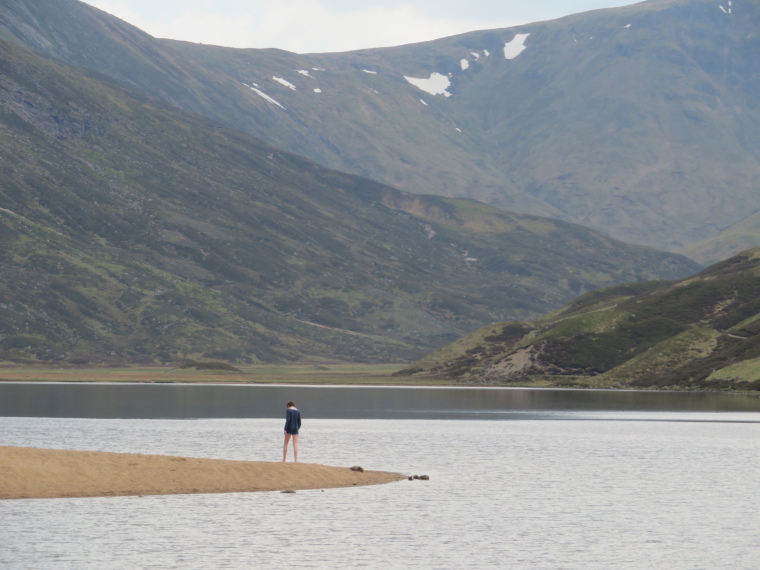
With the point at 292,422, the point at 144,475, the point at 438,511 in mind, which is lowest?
the point at 438,511

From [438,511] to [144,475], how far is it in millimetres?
17811

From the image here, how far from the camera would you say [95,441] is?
83500 millimetres

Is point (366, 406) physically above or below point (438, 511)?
above

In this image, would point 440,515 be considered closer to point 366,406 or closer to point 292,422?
point 292,422

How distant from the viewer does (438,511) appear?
170ft

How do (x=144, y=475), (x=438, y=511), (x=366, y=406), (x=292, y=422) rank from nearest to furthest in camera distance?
(x=438, y=511)
(x=144, y=475)
(x=292, y=422)
(x=366, y=406)

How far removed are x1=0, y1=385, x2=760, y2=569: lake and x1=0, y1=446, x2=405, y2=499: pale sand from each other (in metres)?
2.00

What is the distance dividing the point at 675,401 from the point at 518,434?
231 feet

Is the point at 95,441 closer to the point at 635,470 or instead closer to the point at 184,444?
the point at 184,444

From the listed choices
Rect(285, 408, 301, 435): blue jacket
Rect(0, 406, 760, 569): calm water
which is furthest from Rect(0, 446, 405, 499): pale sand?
Rect(285, 408, 301, 435): blue jacket

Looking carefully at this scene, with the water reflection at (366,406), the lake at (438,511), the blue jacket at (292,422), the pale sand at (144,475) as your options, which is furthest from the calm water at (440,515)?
the water reflection at (366,406)

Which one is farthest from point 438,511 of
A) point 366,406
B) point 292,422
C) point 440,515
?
point 366,406

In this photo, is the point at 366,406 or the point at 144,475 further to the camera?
the point at 366,406

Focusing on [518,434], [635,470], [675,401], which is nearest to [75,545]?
[635,470]
